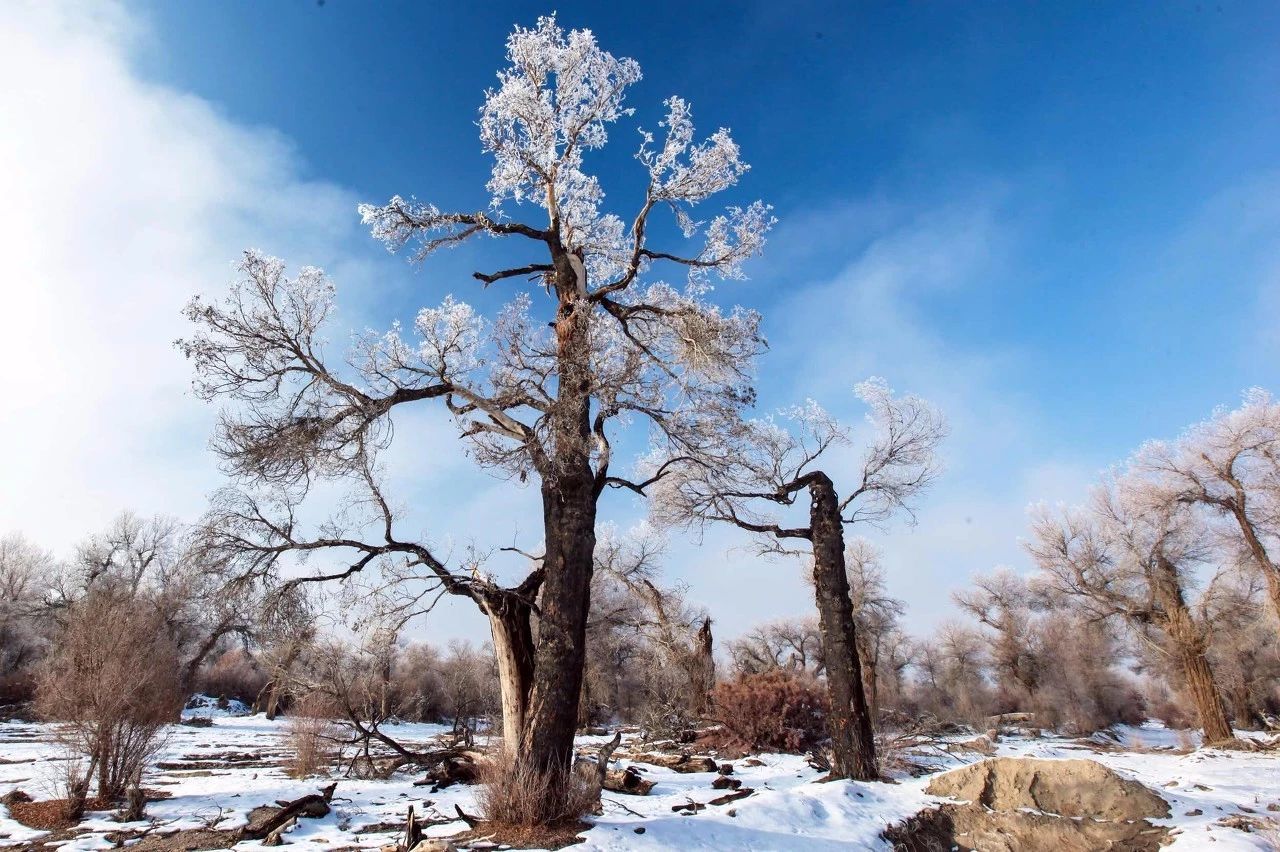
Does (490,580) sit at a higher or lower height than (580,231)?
lower

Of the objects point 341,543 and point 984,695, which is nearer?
point 341,543

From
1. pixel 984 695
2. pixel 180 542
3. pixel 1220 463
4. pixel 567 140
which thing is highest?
pixel 567 140

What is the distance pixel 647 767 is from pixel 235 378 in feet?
30.8

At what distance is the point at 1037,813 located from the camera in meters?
8.10

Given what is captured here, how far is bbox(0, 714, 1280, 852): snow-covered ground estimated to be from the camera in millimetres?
6496

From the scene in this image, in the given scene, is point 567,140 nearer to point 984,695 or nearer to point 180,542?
point 180,542

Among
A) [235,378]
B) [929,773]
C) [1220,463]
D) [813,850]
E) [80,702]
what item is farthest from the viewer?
[1220,463]

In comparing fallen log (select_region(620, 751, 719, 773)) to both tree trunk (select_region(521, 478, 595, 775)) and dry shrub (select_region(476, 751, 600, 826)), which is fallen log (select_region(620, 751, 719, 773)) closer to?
tree trunk (select_region(521, 478, 595, 775))

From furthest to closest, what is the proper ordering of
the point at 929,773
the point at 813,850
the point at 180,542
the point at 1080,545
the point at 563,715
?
the point at 1080,545
the point at 929,773
the point at 180,542
the point at 563,715
the point at 813,850

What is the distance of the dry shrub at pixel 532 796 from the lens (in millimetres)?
6312

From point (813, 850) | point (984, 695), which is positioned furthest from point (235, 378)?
point (984, 695)

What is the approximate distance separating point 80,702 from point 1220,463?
26.9 metres

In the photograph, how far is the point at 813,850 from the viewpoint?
636cm

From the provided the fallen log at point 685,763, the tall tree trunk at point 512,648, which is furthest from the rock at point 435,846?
the fallen log at point 685,763
